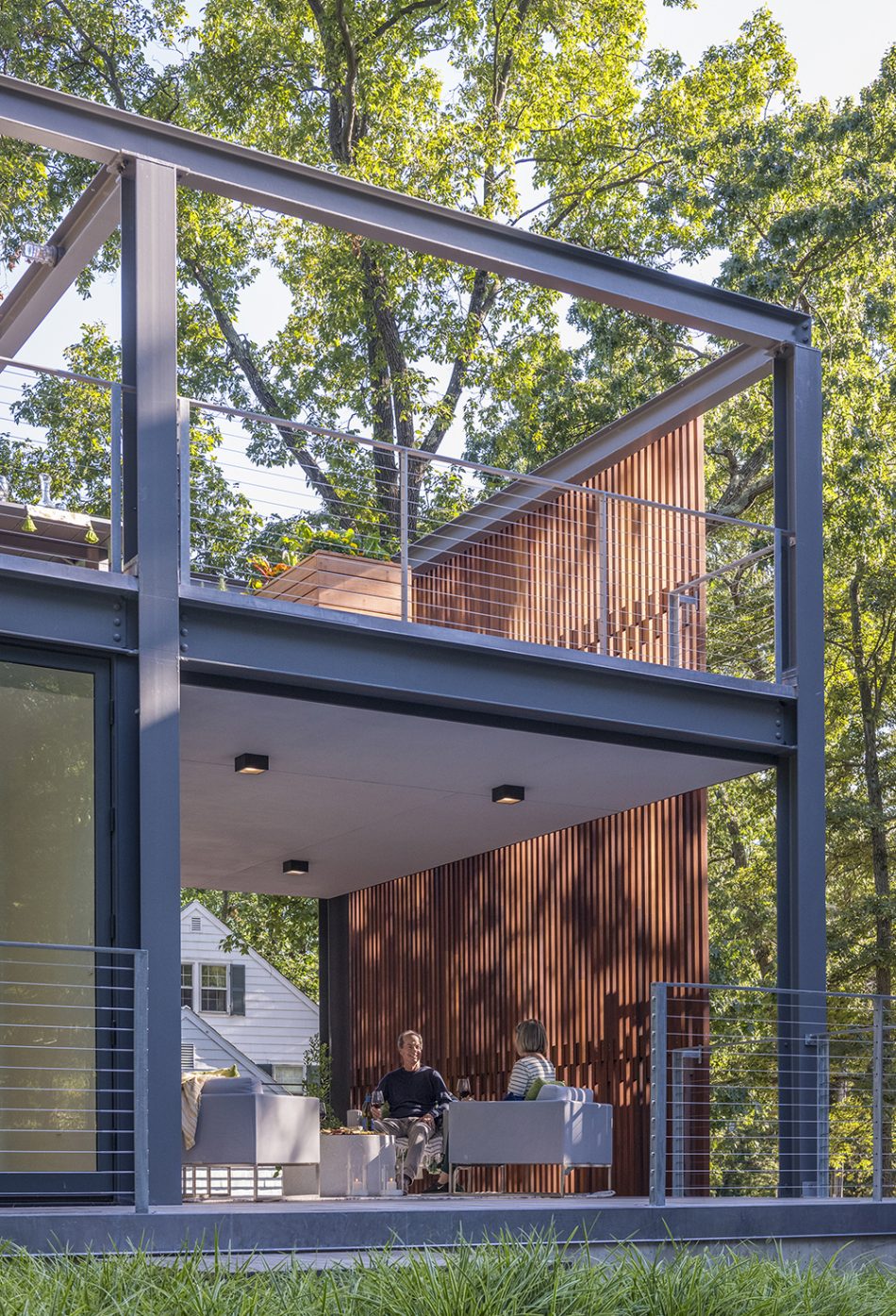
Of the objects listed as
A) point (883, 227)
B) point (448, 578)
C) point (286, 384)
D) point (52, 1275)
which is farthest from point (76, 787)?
point (286, 384)

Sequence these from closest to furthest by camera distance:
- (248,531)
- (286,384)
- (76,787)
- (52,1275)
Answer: (52,1275)
(76,787)
(248,531)
(286,384)

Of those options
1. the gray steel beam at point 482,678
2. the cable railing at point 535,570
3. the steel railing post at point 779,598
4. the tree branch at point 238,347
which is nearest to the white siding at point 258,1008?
the tree branch at point 238,347

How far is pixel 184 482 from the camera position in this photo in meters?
7.85

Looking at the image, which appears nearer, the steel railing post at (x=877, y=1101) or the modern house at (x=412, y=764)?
the modern house at (x=412, y=764)

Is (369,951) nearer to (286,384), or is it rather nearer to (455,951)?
(455,951)

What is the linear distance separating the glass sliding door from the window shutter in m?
19.8

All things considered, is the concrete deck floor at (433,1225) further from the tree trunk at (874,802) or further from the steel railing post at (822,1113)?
the tree trunk at (874,802)

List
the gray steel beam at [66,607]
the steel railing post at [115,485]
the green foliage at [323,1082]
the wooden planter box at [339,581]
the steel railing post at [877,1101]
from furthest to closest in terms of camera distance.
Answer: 1. the green foliage at [323,1082]
2. the wooden planter box at [339,581]
3. the steel railing post at [877,1101]
4. the steel railing post at [115,485]
5. the gray steel beam at [66,607]

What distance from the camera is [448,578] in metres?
12.6

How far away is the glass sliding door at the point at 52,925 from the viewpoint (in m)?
6.88

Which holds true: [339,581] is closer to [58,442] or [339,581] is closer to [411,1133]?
[411,1133]

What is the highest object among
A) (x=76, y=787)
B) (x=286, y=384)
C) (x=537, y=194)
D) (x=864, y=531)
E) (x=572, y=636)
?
(x=537, y=194)

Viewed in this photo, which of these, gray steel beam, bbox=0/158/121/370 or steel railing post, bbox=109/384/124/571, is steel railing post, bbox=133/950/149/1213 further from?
gray steel beam, bbox=0/158/121/370

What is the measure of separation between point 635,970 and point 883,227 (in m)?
9.60
